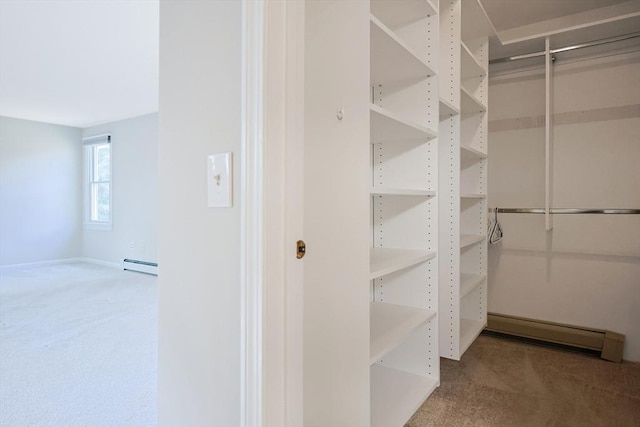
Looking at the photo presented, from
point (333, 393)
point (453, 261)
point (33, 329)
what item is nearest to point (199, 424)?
point (333, 393)

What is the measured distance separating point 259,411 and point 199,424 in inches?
9.1

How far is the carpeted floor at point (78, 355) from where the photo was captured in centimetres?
171

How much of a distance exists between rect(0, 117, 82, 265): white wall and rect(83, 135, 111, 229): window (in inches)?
8.1

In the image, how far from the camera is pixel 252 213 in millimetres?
763

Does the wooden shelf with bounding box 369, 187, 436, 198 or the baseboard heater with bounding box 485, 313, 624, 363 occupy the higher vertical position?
the wooden shelf with bounding box 369, 187, 436, 198

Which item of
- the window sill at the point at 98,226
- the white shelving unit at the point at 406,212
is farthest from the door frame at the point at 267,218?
the window sill at the point at 98,226

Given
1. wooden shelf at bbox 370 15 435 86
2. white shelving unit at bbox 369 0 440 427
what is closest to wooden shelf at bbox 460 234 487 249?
white shelving unit at bbox 369 0 440 427

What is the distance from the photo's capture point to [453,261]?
201 centimetres

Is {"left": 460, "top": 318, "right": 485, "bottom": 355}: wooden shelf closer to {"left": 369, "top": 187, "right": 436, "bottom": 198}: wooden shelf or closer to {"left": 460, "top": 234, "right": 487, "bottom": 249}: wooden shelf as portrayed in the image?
{"left": 460, "top": 234, "right": 487, "bottom": 249}: wooden shelf

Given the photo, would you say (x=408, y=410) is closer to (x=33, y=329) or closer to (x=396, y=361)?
(x=396, y=361)

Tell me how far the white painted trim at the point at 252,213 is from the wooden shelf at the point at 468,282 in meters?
1.68

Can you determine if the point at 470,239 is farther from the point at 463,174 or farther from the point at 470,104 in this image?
the point at 470,104

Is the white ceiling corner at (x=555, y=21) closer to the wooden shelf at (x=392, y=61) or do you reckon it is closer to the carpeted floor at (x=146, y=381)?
the wooden shelf at (x=392, y=61)

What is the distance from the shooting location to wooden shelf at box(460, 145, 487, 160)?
2.15 m
